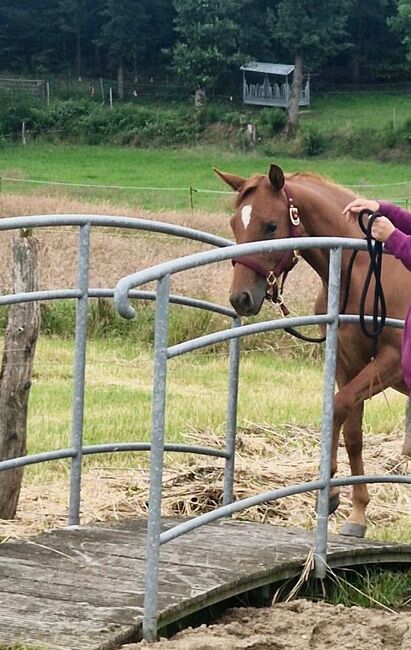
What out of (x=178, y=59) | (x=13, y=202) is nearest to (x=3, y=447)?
(x=13, y=202)

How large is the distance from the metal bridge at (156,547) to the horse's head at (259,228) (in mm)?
177

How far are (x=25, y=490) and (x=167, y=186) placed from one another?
34.6 meters

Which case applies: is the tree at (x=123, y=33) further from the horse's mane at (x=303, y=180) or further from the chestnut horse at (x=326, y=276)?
the chestnut horse at (x=326, y=276)

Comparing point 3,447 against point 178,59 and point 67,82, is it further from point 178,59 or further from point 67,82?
point 67,82

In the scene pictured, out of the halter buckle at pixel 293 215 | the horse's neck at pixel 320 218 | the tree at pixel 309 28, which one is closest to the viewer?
the halter buckle at pixel 293 215

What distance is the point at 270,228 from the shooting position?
21.0 feet

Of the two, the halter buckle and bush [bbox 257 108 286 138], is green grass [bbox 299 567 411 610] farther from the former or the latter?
bush [bbox 257 108 286 138]

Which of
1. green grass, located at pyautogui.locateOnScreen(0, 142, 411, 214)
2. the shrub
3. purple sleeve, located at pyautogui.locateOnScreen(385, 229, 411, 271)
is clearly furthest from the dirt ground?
the shrub

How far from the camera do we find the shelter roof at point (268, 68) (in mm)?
63906

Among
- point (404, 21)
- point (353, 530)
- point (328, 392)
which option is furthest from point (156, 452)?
point (404, 21)

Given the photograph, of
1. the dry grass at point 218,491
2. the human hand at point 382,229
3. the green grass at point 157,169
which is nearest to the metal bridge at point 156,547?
the human hand at point 382,229

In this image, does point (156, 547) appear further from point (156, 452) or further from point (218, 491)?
point (218, 491)

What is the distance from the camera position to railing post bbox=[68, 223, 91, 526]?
5.71m

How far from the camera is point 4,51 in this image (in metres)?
72.0
